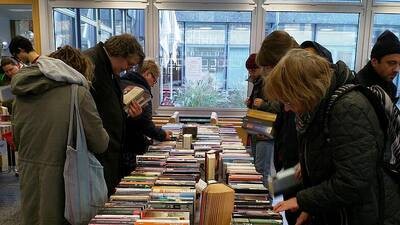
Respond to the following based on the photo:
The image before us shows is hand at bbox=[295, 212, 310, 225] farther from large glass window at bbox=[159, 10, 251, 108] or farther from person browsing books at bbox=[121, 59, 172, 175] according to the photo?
large glass window at bbox=[159, 10, 251, 108]

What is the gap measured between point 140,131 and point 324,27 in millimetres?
3027

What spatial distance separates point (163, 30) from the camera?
446 cm

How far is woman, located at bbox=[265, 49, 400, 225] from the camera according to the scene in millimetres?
1082

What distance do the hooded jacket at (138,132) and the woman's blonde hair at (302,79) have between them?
137 centimetres

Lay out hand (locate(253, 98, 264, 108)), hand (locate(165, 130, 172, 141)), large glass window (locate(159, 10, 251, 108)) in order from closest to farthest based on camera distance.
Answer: hand (locate(165, 130, 172, 141)) → hand (locate(253, 98, 264, 108)) → large glass window (locate(159, 10, 251, 108))

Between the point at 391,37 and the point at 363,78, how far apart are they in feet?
0.83

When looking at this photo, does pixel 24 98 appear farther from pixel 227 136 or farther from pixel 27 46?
pixel 27 46

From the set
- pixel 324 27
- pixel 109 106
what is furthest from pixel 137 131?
pixel 324 27

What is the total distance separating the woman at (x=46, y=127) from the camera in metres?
1.53

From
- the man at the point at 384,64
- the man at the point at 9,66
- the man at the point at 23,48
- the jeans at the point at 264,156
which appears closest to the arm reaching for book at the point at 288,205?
the man at the point at 384,64

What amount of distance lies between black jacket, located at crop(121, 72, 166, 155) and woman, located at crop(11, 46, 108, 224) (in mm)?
750

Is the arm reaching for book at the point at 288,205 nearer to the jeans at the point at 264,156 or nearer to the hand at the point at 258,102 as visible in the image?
the hand at the point at 258,102

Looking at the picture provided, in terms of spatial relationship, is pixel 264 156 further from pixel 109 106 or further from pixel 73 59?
pixel 73 59

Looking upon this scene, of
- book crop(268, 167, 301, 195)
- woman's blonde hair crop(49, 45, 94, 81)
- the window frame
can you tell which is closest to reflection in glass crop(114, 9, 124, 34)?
the window frame
